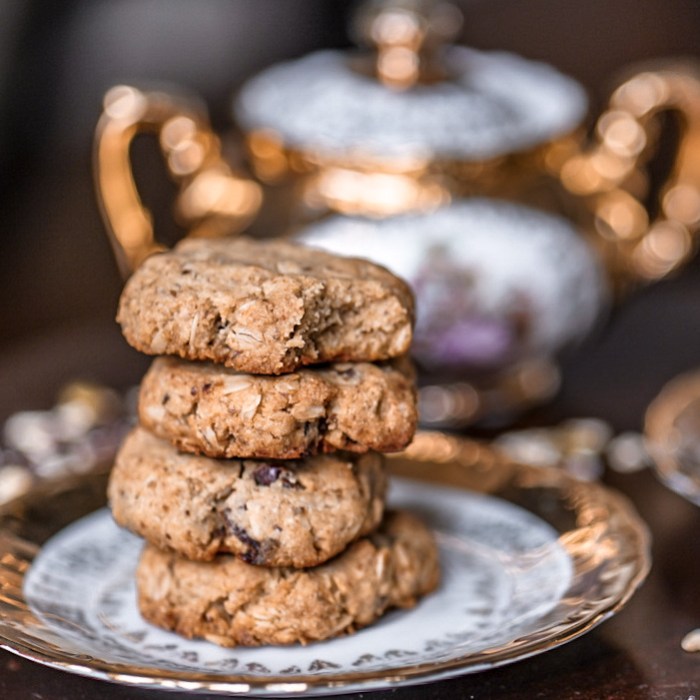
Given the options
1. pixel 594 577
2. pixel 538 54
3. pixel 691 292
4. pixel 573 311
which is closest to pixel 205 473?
pixel 594 577

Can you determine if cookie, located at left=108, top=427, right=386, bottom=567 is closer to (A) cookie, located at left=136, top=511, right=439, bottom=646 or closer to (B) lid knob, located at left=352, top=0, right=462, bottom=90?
(A) cookie, located at left=136, top=511, right=439, bottom=646

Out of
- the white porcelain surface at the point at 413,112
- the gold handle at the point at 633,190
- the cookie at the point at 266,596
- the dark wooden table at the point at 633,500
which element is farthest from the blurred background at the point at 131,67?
the cookie at the point at 266,596

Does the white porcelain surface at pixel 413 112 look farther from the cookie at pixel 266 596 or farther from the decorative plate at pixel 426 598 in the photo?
the cookie at pixel 266 596

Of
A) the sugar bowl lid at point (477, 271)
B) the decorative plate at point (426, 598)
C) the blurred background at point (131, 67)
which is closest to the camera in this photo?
the decorative plate at point (426, 598)

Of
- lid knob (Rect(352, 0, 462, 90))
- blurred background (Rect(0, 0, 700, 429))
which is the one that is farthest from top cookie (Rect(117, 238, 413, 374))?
blurred background (Rect(0, 0, 700, 429))

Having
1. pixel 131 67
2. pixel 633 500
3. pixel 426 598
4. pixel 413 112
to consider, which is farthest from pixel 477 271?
pixel 131 67
